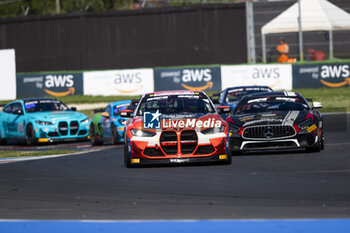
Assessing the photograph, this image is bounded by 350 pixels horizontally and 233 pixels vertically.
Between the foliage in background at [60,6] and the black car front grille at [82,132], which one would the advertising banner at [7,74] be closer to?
the black car front grille at [82,132]

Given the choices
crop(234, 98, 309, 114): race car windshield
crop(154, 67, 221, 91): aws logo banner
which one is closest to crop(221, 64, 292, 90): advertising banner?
crop(154, 67, 221, 91): aws logo banner

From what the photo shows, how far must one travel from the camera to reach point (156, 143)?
1284 centimetres

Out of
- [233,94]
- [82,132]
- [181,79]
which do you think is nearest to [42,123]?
[82,132]

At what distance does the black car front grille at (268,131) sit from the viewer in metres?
14.3

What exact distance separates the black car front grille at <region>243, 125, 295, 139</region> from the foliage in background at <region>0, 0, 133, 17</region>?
46.5 metres

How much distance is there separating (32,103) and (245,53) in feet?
63.0

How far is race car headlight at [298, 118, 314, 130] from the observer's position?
14.3 metres

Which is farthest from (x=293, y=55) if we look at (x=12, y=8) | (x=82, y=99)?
(x=12, y=8)

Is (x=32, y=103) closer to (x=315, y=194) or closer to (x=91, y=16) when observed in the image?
(x=315, y=194)

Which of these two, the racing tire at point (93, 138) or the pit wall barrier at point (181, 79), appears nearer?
the racing tire at point (93, 138)

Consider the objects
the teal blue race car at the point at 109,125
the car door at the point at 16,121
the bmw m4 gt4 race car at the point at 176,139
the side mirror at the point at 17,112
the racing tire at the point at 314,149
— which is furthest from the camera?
the side mirror at the point at 17,112

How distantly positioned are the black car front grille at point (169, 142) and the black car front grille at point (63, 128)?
9.52 m

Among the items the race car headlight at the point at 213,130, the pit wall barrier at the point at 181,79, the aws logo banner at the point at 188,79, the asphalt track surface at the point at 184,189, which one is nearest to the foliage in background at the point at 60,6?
the pit wall barrier at the point at 181,79

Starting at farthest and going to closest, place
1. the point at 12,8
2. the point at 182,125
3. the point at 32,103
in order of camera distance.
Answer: the point at 12,8 < the point at 32,103 < the point at 182,125
